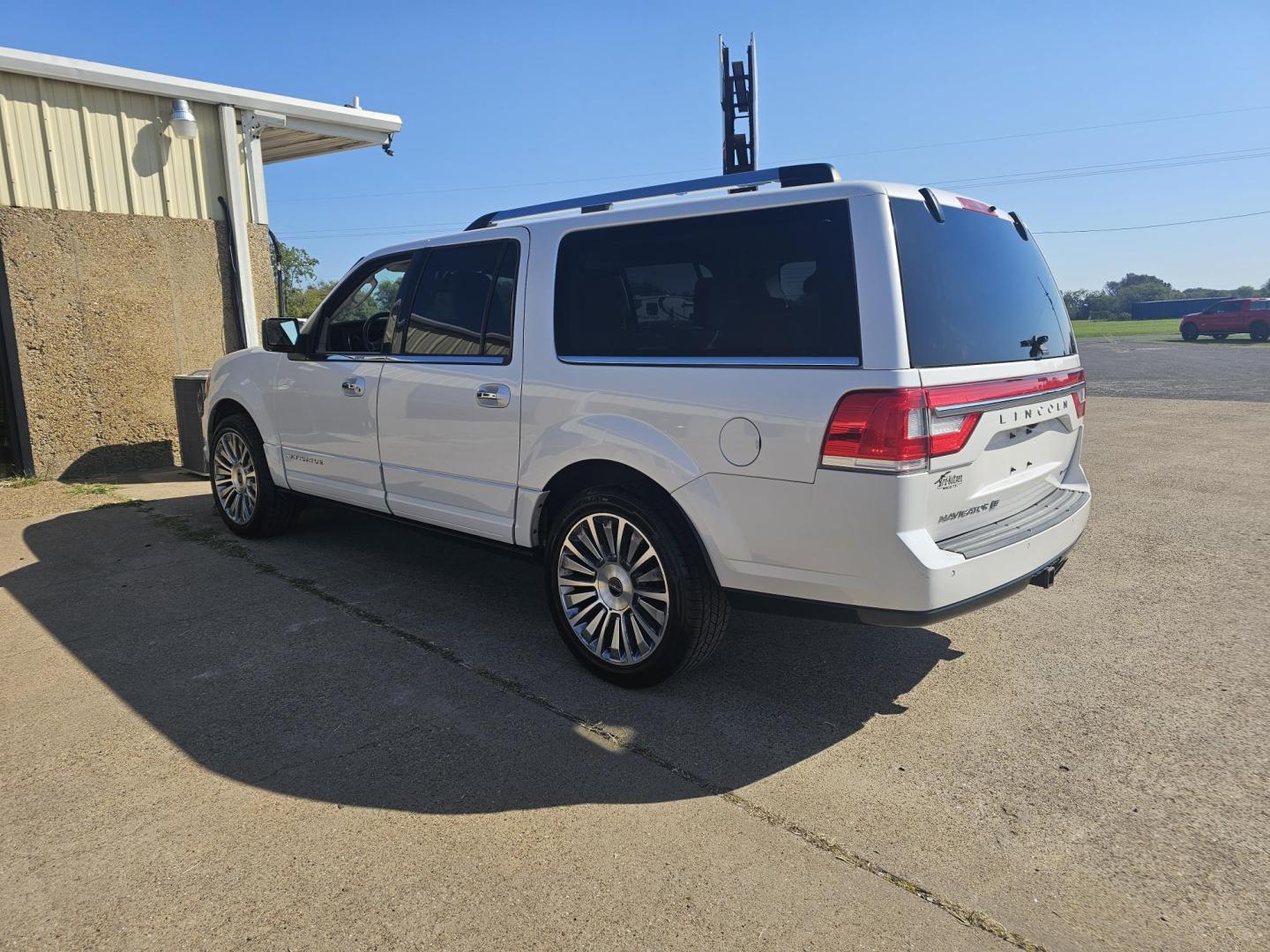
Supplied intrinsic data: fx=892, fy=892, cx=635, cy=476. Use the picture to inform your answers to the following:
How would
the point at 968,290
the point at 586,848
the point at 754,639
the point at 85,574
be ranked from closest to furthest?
the point at 586,848
the point at 968,290
the point at 754,639
the point at 85,574

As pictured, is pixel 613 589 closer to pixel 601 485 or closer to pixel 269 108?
pixel 601 485

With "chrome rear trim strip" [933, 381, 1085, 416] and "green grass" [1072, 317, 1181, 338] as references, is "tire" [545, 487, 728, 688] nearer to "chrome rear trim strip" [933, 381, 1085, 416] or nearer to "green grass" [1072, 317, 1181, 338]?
"chrome rear trim strip" [933, 381, 1085, 416]

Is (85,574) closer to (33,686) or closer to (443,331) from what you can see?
(33,686)

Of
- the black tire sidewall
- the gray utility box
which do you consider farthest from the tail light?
the gray utility box

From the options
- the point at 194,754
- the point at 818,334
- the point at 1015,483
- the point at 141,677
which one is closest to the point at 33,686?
the point at 141,677

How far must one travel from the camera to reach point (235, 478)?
248 inches

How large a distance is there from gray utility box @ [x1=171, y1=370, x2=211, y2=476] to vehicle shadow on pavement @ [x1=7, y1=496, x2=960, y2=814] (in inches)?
115

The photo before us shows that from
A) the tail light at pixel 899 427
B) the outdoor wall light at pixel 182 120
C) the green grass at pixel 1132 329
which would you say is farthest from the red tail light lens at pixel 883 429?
the green grass at pixel 1132 329

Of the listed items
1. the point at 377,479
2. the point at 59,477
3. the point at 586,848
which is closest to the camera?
the point at 586,848

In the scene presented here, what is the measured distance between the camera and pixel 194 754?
328cm

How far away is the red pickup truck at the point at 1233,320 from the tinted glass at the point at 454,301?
40040mm

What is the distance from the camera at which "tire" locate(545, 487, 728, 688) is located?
11.6 feet

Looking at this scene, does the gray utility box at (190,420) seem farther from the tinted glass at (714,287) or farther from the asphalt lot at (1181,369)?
the asphalt lot at (1181,369)

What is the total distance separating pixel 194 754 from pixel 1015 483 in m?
3.28
